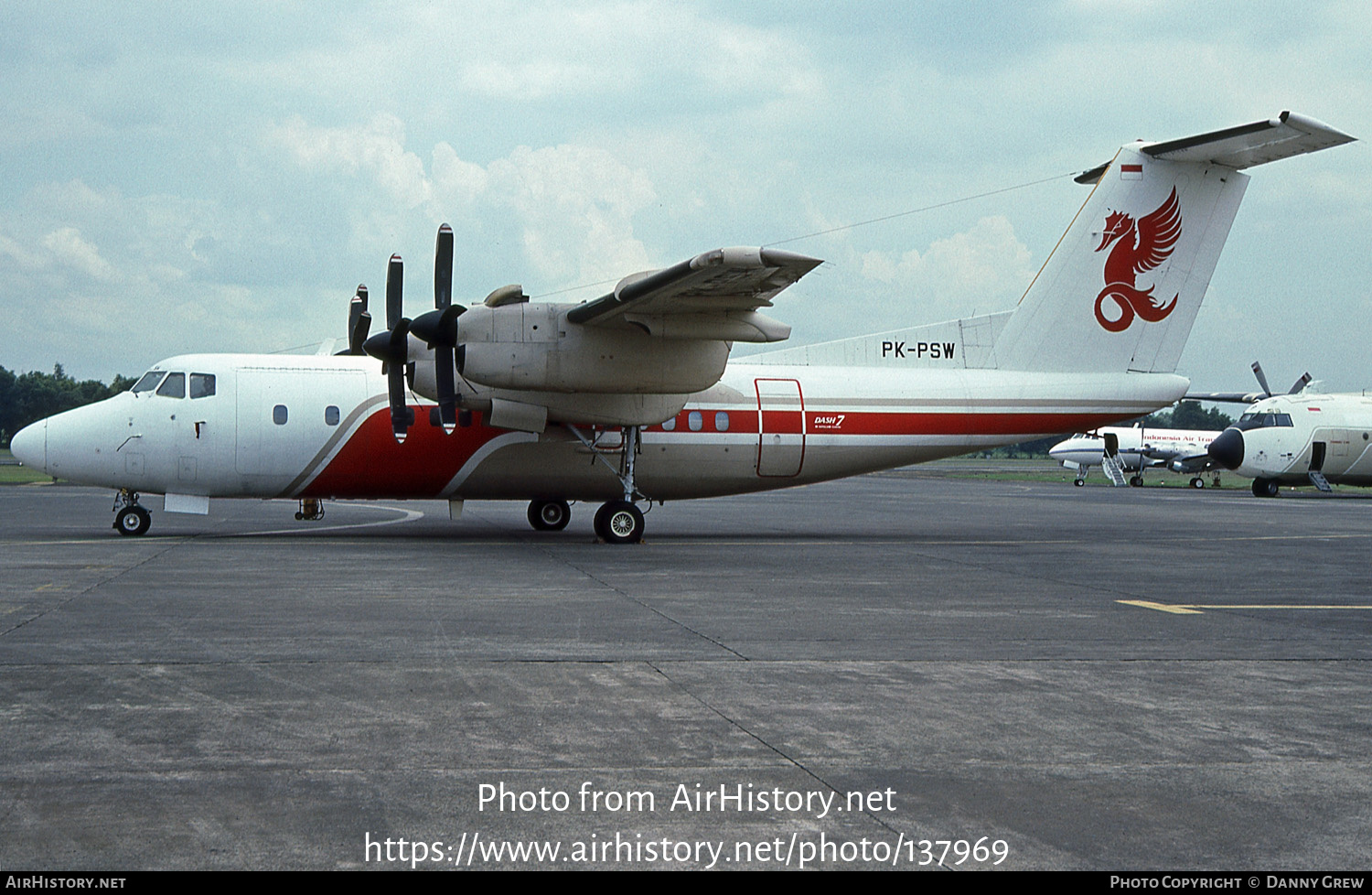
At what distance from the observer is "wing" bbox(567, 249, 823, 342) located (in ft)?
49.3

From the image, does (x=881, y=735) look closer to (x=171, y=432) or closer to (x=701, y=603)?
(x=701, y=603)

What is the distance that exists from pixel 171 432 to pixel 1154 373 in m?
18.0

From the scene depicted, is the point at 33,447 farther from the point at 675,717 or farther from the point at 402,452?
the point at 675,717

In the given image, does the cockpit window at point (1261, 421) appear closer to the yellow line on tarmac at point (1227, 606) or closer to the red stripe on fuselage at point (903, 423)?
the red stripe on fuselage at point (903, 423)

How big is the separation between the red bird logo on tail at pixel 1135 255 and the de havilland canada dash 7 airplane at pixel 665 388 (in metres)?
0.03

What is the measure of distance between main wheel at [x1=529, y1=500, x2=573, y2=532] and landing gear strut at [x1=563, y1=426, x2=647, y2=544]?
2.90m

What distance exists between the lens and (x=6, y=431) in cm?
12925

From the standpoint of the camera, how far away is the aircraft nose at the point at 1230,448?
1686 inches

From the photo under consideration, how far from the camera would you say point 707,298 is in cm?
1692

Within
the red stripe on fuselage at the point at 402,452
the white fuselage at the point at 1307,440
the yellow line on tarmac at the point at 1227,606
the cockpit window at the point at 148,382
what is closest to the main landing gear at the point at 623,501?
the red stripe on fuselage at the point at 402,452

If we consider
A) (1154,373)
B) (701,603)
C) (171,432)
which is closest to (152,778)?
(701,603)

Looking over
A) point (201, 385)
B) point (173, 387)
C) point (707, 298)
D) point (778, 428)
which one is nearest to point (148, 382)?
point (173, 387)

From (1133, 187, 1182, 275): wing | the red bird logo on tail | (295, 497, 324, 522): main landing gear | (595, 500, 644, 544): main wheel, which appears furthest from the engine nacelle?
(295, 497, 324, 522): main landing gear

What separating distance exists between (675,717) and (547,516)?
54.0 ft
